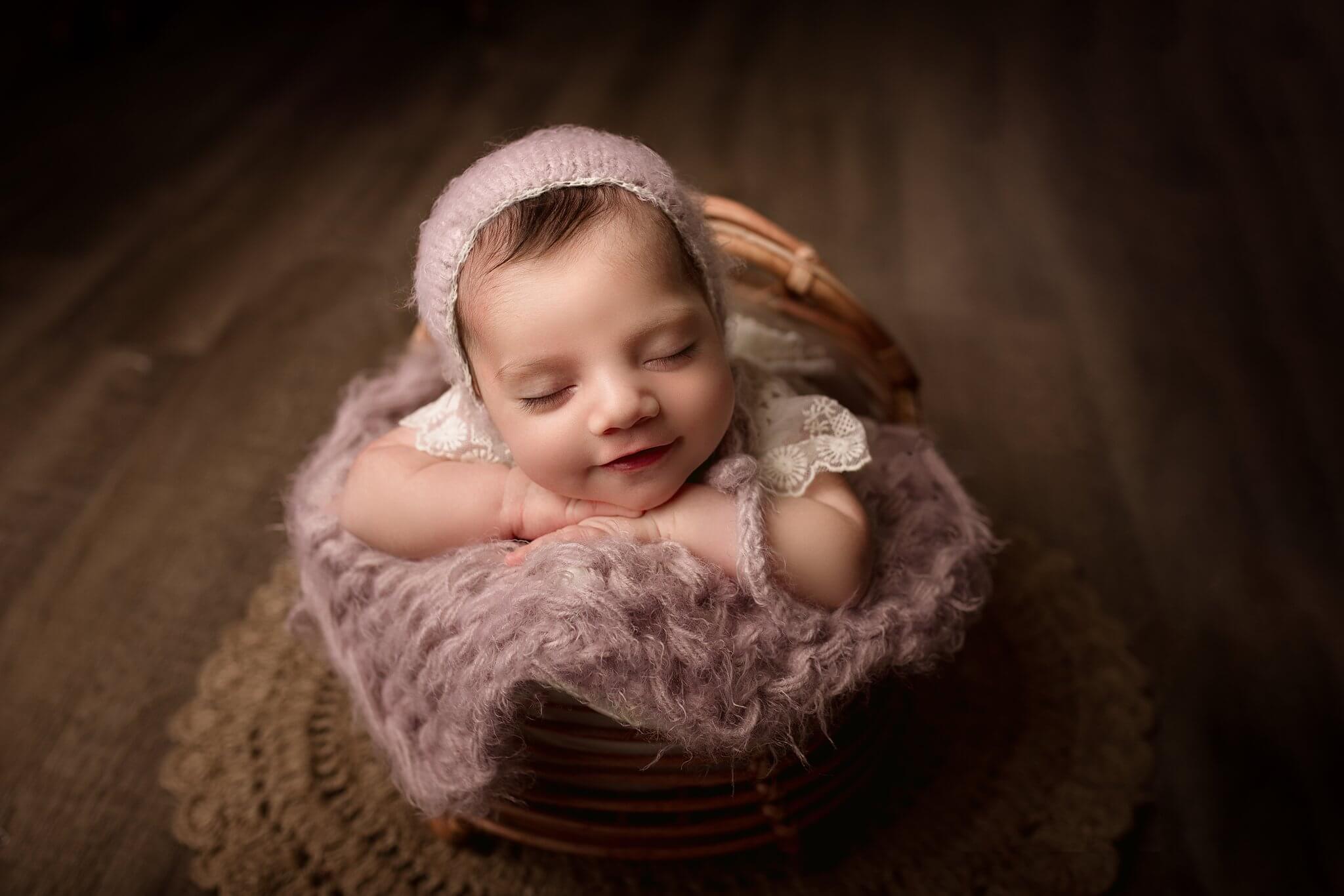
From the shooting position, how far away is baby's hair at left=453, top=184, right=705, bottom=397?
851 millimetres

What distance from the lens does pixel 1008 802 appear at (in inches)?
47.1

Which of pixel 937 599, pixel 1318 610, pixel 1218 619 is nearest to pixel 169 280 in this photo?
pixel 937 599

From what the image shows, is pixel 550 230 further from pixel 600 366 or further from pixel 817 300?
pixel 817 300

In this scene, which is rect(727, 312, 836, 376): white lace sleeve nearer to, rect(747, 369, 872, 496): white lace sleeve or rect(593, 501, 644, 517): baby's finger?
rect(747, 369, 872, 496): white lace sleeve

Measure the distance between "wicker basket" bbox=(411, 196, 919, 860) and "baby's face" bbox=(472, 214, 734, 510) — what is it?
0.54 ft

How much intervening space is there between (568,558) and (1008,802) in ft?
2.19

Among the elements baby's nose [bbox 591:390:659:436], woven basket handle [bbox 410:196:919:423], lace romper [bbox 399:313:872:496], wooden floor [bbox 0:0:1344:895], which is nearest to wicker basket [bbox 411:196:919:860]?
woven basket handle [bbox 410:196:919:423]

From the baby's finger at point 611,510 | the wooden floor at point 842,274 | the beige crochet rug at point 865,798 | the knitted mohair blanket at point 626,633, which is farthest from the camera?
the wooden floor at point 842,274

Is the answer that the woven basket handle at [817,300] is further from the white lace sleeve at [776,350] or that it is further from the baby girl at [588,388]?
the baby girl at [588,388]

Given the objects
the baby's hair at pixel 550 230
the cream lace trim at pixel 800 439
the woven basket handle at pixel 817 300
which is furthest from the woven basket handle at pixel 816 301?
the baby's hair at pixel 550 230

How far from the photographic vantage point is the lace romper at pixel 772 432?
995mm

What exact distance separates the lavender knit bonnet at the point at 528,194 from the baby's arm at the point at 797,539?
0.62ft

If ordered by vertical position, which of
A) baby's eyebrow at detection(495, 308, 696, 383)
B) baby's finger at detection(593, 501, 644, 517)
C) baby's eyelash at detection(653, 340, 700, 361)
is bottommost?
Answer: baby's finger at detection(593, 501, 644, 517)

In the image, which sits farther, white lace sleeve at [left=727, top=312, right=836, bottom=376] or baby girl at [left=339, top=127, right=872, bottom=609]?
white lace sleeve at [left=727, top=312, right=836, bottom=376]
